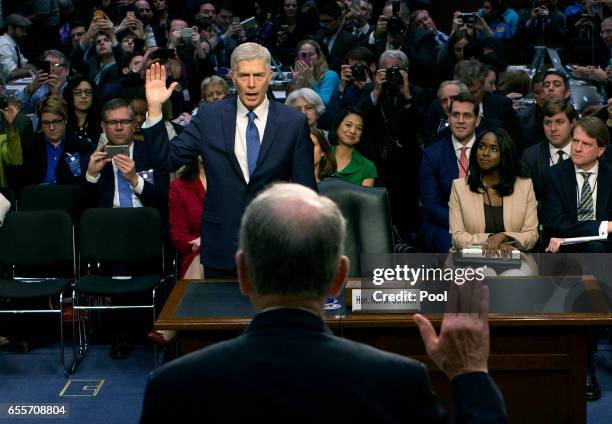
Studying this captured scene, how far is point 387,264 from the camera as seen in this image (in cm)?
445

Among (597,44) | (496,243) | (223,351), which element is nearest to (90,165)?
(496,243)

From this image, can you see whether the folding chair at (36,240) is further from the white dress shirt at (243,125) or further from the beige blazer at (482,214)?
the beige blazer at (482,214)

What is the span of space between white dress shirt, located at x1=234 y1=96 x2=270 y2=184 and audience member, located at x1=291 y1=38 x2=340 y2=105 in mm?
3714

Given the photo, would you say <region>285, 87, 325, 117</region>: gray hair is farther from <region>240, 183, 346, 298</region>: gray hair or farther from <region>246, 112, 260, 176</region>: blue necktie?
<region>240, 183, 346, 298</region>: gray hair

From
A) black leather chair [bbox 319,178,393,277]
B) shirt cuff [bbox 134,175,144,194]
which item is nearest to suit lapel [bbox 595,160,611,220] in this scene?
black leather chair [bbox 319,178,393,277]

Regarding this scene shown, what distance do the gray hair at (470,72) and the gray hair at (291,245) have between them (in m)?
6.17

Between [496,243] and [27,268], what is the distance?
3.14m

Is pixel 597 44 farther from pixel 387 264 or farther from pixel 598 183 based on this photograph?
pixel 387 264

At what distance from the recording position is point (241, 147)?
15.8 ft

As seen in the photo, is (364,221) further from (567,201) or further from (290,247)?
(290,247)

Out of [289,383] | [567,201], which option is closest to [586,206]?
[567,201]

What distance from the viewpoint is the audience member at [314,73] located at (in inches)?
338

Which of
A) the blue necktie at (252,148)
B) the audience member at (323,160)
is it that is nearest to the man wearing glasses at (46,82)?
the audience member at (323,160)

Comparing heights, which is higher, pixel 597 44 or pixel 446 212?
pixel 597 44
